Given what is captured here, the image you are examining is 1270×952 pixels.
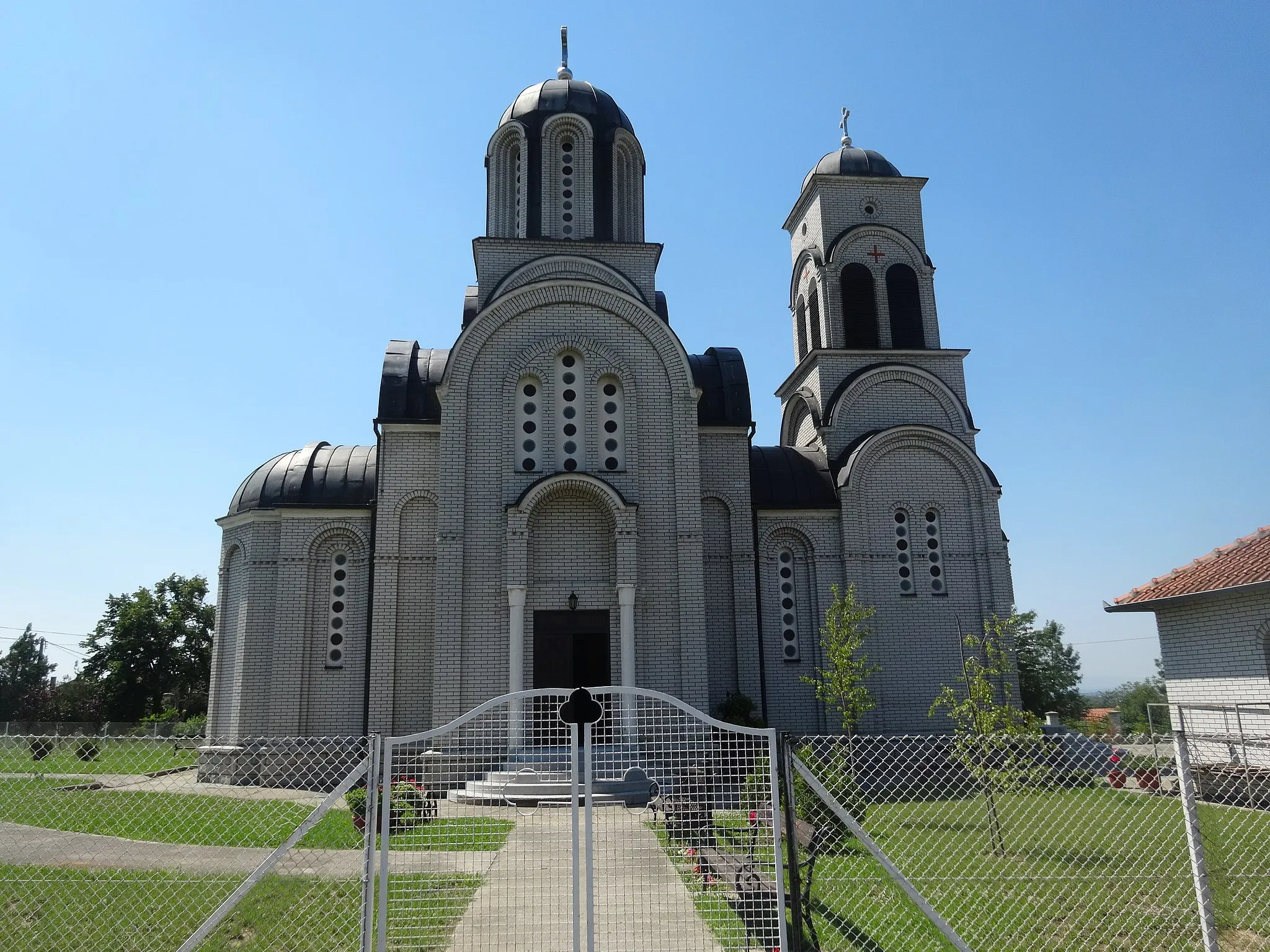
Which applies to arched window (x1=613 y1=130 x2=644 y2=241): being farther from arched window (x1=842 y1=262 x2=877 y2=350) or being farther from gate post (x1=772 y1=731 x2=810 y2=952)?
gate post (x1=772 y1=731 x2=810 y2=952)

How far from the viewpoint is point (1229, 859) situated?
30.2 ft

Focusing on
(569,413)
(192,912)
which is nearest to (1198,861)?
(192,912)

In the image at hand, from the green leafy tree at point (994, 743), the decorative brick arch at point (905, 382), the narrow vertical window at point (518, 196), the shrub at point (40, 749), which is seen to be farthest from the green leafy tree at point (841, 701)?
the narrow vertical window at point (518, 196)

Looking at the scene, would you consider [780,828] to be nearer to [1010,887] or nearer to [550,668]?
Result: [1010,887]

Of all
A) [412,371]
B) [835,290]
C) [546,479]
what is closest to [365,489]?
[412,371]

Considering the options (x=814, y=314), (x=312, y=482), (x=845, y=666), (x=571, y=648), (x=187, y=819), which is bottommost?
(x=187, y=819)

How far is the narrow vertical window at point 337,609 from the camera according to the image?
18.4 m

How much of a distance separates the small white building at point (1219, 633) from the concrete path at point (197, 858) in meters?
10.6

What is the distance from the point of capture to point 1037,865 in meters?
9.88

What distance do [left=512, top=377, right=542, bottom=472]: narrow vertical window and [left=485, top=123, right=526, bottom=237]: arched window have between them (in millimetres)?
4255

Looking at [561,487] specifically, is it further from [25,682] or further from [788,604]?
[25,682]

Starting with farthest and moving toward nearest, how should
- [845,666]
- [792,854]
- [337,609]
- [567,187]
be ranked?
[567,187] → [337,609] → [845,666] → [792,854]

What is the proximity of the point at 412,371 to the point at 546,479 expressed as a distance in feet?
15.0

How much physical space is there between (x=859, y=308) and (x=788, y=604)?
798 centimetres
